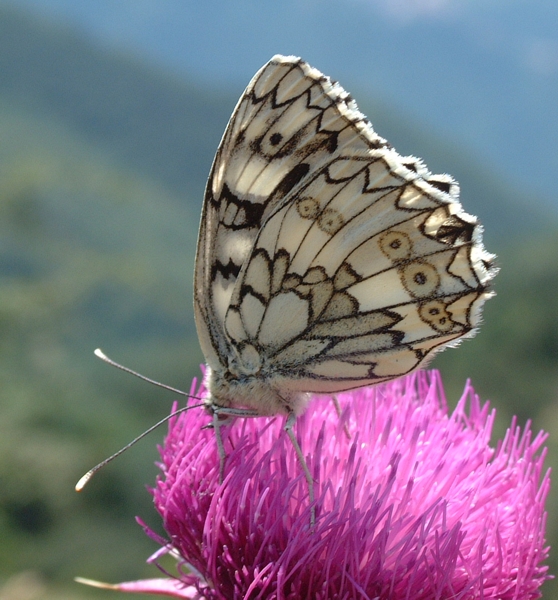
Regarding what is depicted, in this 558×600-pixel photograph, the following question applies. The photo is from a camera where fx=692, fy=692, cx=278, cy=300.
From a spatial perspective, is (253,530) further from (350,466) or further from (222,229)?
(222,229)

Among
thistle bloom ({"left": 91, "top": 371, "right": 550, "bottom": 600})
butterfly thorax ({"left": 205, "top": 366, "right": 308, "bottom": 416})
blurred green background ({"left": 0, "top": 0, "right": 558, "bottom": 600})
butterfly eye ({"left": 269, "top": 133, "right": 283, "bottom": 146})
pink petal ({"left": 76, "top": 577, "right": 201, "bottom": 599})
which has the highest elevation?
blurred green background ({"left": 0, "top": 0, "right": 558, "bottom": 600})

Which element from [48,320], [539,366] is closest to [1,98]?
[48,320]

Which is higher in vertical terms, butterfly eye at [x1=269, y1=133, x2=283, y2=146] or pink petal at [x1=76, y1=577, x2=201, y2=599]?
butterfly eye at [x1=269, y1=133, x2=283, y2=146]

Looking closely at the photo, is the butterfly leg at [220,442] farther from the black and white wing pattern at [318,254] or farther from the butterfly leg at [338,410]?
the butterfly leg at [338,410]

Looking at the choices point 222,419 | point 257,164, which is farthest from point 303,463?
point 257,164

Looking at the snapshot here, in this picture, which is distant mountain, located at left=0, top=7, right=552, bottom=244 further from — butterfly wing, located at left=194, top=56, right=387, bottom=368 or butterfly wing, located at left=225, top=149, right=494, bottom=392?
butterfly wing, located at left=225, top=149, right=494, bottom=392

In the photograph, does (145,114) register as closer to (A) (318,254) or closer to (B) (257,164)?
(B) (257,164)

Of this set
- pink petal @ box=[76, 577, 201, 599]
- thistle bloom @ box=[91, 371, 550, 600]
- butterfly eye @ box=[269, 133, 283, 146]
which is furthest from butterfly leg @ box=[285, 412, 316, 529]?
butterfly eye @ box=[269, 133, 283, 146]
